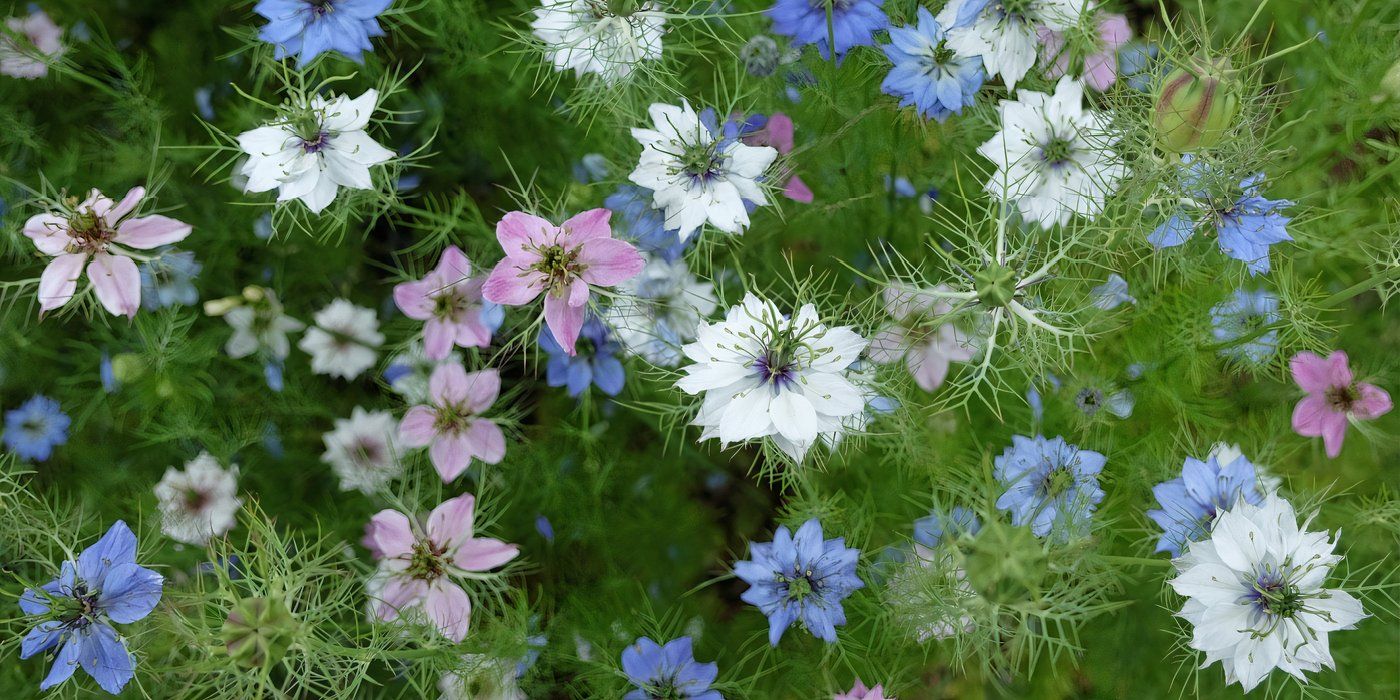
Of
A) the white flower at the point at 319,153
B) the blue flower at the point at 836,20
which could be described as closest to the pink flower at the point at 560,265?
the white flower at the point at 319,153

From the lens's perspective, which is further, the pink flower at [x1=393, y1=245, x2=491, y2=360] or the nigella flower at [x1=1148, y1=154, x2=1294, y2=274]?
the pink flower at [x1=393, y1=245, x2=491, y2=360]

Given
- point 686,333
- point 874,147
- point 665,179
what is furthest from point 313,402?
point 874,147

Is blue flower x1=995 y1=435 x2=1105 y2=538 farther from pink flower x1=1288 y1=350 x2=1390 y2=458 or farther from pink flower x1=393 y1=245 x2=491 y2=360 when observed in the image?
pink flower x1=393 y1=245 x2=491 y2=360

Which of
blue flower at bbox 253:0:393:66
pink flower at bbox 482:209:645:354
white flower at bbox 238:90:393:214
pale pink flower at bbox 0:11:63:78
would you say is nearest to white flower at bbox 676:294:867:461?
pink flower at bbox 482:209:645:354

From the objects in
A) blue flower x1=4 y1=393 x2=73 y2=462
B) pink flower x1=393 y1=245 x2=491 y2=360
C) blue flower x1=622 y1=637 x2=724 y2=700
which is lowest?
blue flower x1=4 y1=393 x2=73 y2=462

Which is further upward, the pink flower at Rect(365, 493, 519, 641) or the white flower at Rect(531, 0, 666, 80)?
the white flower at Rect(531, 0, 666, 80)

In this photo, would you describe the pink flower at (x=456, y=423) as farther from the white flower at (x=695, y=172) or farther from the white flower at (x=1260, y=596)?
the white flower at (x=1260, y=596)
